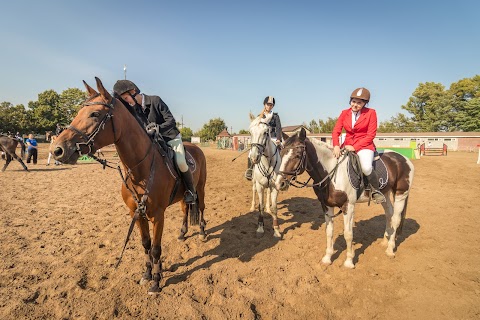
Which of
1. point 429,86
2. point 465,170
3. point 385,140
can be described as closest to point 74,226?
point 465,170

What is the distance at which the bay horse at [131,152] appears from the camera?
242 centimetres

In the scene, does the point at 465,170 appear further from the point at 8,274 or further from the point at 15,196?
the point at 15,196

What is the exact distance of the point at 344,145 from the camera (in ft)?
15.8

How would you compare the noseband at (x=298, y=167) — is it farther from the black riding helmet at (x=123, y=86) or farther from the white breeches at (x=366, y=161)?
the black riding helmet at (x=123, y=86)

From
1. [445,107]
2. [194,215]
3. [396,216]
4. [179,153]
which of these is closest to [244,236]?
[194,215]

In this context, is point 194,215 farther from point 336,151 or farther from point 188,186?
point 336,151

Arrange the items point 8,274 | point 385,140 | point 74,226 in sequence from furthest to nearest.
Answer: point 385,140 → point 74,226 → point 8,274

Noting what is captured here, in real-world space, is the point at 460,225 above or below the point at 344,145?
below

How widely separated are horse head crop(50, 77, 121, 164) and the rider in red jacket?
12.4 ft

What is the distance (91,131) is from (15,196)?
30.2 feet

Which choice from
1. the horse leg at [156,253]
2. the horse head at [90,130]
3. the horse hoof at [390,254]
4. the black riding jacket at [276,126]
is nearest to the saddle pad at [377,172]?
the horse hoof at [390,254]

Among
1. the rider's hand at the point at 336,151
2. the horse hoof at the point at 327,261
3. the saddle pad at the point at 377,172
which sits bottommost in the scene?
the horse hoof at the point at 327,261

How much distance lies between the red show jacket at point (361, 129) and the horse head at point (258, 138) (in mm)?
1507

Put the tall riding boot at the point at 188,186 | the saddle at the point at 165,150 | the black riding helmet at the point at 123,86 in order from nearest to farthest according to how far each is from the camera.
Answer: the black riding helmet at the point at 123,86
the saddle at the point at 165,150
the tall riding boot at the point at 188,186
